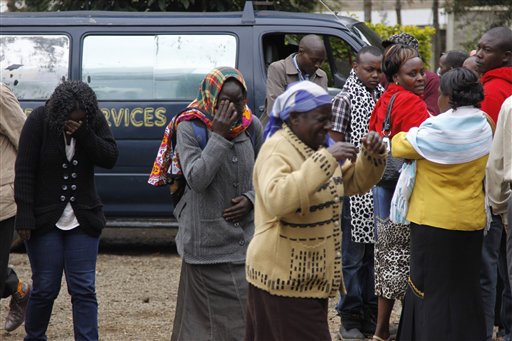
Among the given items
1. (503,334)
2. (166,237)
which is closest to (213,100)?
(503,334)

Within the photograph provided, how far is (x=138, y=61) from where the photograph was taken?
32.9 ft

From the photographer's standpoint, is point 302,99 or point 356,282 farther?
point 356,282

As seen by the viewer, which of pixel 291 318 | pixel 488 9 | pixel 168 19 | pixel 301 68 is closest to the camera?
pixel 291 318

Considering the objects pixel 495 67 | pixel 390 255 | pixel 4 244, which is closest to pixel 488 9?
pixel 495 67

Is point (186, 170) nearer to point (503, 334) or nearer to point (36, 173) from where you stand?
point (36, 173)

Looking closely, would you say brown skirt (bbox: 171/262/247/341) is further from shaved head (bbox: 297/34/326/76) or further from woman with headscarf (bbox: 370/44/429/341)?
shaved head (bbox: 297/34/326/76)

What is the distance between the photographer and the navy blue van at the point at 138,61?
32.5 feet

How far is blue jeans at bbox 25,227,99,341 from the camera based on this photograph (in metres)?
6.30

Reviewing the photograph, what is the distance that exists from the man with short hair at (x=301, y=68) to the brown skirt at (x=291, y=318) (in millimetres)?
3775

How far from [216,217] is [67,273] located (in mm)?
1191

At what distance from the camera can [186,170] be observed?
5.54 metres

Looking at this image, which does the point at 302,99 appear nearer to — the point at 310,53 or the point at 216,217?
the point at 216,217

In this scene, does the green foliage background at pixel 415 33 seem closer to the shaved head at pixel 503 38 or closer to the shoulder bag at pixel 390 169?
the shaved head at pixel 503 38

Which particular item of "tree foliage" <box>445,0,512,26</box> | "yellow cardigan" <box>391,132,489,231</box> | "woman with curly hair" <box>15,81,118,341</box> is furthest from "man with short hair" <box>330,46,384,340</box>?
"tree foliage" <box>445,0,512,26</box>
